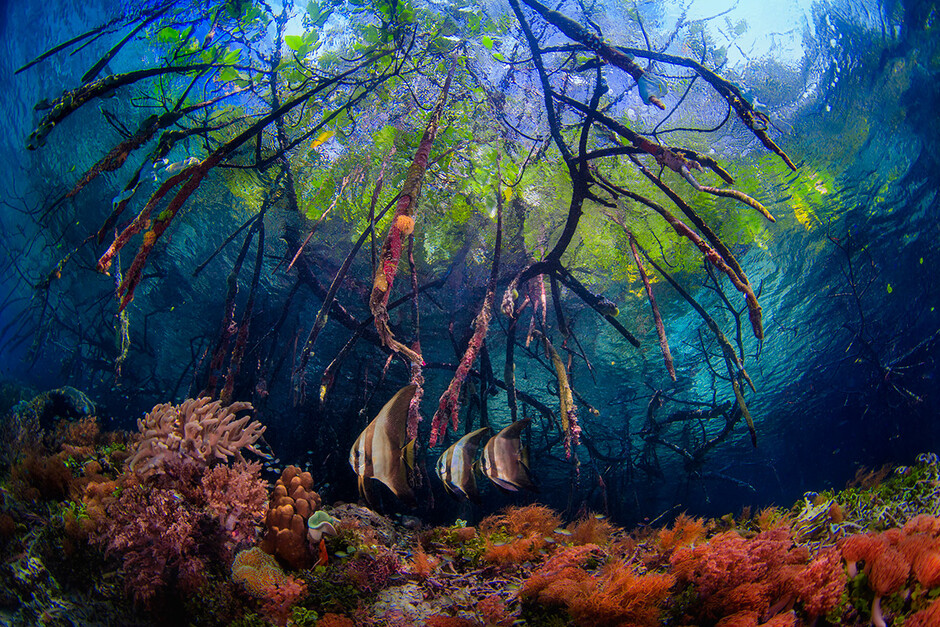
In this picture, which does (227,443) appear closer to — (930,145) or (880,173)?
(880,173)

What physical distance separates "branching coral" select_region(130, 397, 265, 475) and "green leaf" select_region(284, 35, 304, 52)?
163 inches

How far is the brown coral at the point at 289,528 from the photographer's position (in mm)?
3436

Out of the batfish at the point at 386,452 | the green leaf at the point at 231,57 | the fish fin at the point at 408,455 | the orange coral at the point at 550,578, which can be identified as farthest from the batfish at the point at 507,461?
the green leaf at the point at 231,57

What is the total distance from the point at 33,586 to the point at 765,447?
27.7 m

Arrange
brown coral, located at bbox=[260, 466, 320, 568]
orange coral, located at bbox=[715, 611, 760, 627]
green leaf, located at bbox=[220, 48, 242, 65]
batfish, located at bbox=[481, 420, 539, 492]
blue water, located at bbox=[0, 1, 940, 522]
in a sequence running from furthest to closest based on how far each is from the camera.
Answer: blue water, located at bbox=[0, 1, 940, 522]
green leaf, located at bbox=[220, 48, 242, 65]
brown coral, located at bbox=[260, 466, 320, 568]
batfish, located at bbox=[481, 420, 539, 492]
orange coral, located at bbox=[715, 611, 760, 627]

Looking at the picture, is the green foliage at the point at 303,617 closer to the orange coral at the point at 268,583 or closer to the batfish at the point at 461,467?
the orange coral at the point at 268,583

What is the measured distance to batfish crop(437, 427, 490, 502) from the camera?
116 inches

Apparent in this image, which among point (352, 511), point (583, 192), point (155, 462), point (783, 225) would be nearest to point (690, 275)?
point (783, 225)

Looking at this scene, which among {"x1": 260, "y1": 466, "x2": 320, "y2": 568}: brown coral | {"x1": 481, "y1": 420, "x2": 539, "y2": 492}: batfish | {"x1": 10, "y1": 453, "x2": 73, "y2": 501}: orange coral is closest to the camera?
A: {"x1": 481, "y1": 420, "x2": 539, "y2": 492}: batfish

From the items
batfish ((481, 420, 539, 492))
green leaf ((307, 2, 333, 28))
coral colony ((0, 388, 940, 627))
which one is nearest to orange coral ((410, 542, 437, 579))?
coral colony ((0, 388, 940, 627))

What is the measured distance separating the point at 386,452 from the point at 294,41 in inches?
180

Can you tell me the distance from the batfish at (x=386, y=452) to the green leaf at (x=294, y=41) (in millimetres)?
4219

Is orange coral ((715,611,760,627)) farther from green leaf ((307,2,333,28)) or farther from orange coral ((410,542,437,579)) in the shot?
green leaf ((307,2,333,28))

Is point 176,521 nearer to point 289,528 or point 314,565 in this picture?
point 289,528
